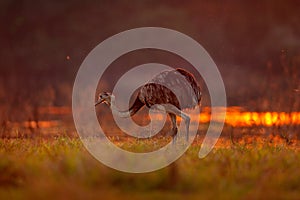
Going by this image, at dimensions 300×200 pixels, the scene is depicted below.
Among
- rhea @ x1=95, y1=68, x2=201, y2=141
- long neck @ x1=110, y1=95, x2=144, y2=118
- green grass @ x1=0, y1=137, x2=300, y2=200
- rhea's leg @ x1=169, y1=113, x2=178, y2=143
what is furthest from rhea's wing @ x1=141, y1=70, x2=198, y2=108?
green grass @ x1=0, y1=137, x2=300, y2=200

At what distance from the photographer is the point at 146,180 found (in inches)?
349

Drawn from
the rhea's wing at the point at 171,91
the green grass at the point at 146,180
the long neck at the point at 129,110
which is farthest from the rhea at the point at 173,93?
the green grass at the point at 146,180

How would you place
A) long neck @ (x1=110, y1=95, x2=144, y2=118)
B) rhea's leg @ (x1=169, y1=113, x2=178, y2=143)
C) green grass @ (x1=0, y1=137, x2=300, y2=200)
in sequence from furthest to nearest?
long neck @ (x1=110, y1=95, x2=144, y2=118) < rhea's leg @ (x1=169, y1=113, x2=178, y2=143) < green grass @ (x1=0, y1=137, x2=300, y2=200)

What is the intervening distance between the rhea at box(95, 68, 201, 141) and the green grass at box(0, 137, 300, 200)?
12.6 ft

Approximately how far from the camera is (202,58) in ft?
62.4

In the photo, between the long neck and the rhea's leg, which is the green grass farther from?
the long neck

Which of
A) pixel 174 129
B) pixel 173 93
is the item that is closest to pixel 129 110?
pixel 173 93

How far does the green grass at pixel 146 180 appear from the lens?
802cm

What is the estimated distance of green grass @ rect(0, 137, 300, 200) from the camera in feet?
26.3

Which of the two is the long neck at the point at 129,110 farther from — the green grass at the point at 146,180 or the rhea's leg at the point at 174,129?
the green grass at the point at 146,180

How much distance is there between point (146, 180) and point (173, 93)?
5.78 m

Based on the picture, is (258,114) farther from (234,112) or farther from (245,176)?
(245,176)

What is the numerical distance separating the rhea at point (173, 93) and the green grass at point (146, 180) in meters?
3.85

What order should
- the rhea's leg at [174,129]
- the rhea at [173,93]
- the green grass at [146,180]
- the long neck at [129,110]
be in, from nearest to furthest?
the green grass at [146,180]
the rhea's leg at [174,129]
the rhea at [173,93]
the long neck at [129,110]
